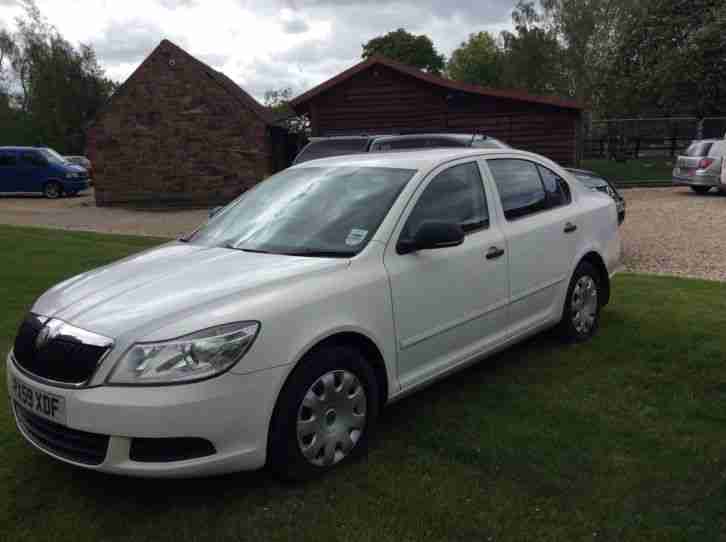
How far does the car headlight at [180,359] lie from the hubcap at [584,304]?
3216 mm

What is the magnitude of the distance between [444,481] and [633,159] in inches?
1162

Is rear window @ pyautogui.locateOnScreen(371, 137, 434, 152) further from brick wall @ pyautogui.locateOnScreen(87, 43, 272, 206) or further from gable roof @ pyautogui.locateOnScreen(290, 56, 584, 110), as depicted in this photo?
brick wall @ pyautogui.locateOnScreen(87, 43, 272, 206)

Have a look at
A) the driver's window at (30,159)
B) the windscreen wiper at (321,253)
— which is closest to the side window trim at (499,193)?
the windscreen wiper at (321,253)

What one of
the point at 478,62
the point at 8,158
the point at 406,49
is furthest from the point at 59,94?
the point at 478,62

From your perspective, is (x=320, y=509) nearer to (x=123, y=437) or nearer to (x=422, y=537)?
(x=422, y=537)

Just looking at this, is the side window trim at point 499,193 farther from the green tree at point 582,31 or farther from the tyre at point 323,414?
the green tree at point 582,31

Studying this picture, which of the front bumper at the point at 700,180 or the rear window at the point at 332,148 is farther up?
the rear window at the point at 332,148

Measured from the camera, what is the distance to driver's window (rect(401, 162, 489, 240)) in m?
4.12

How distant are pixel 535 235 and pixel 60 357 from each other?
10.5 ft

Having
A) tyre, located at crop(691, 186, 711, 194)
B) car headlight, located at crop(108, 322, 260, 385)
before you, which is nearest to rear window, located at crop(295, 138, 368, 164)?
car headlight, located at crop(108, 322, 260, 385)

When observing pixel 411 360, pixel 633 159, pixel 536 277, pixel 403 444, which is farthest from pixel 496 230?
pixel 633 159

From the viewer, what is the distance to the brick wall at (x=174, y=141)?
2189 centimetres

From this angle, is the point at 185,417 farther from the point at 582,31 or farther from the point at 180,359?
the point at 582,31

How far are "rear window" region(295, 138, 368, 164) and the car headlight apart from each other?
25.5 ft
